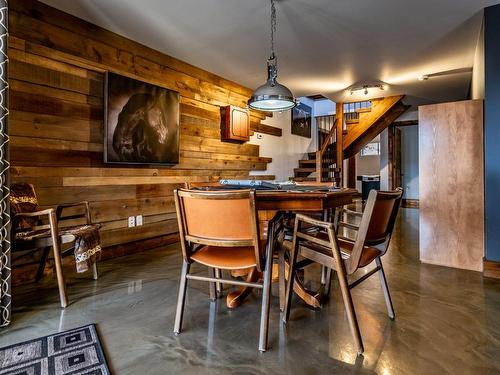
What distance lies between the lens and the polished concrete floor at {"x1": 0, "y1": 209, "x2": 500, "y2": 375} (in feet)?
4.63

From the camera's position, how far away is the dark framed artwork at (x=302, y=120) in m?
6.71

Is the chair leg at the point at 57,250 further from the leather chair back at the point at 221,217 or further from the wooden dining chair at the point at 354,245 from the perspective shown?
the wooden dining chair at the point at 354,245

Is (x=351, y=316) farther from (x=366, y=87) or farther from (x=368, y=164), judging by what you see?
(x=368, y=164)

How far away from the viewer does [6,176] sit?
69.8 inches

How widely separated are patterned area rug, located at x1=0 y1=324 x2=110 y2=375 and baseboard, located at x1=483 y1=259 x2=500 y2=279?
3.04 meters

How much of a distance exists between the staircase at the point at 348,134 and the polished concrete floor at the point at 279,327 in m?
3.61

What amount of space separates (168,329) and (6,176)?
1.30 m

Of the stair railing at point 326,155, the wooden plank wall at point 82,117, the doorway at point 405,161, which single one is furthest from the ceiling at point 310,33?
the doorway at point 405,161

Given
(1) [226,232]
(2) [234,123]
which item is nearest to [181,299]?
(1) [226,232]

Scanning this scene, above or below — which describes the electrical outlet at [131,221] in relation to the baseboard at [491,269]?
above

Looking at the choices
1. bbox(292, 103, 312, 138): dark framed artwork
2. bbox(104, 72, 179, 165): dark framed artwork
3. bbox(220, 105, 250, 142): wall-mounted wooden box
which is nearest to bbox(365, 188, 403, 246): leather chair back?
bbox(104, 72, 179, 165): dark framed artwork

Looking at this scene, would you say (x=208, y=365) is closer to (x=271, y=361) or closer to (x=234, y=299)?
(x=271, y=361)

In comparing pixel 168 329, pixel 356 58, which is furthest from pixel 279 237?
pixel 356 58

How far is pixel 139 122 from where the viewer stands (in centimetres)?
330
